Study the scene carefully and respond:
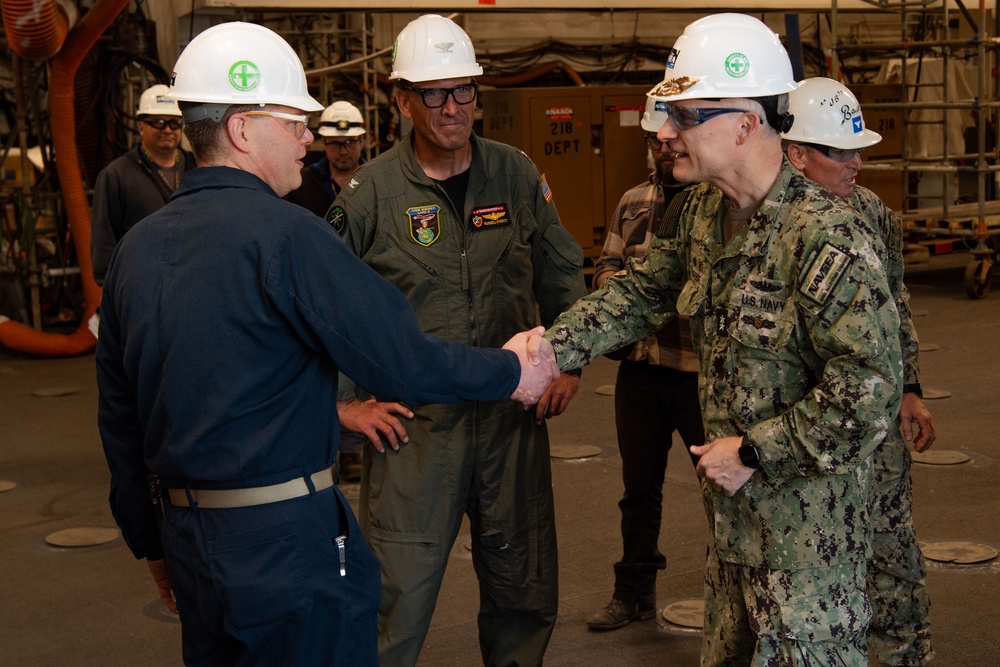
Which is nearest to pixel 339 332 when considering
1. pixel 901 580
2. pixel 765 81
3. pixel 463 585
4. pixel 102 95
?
pixel 765 81

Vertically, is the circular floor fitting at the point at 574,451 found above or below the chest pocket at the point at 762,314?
below

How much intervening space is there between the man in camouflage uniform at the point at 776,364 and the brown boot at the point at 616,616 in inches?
59.7

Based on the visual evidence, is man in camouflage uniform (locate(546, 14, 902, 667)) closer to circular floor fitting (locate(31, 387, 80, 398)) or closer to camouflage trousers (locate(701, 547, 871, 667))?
camouflage trousers (locate(701, 547, 871, 667))

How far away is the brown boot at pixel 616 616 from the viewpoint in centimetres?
426

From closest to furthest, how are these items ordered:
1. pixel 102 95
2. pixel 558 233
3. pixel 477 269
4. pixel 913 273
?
1. pixel 477 269
2. pixel 558 233
3. pixel 102 95
4. pixel 913 273

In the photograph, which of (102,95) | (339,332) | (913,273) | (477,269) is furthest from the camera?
(913,273)

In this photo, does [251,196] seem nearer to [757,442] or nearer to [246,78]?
[246,78]

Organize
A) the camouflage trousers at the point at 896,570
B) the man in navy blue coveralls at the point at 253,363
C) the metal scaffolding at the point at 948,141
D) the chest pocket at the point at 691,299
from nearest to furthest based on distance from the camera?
the man in navy blue coveralls at the point at 253,363 → the chest pocket at the point at 691,299 → the camouflage trousers at the point at 896,570 → the metal scaffolding at the point at 948,141

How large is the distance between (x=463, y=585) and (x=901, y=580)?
188 centimetres

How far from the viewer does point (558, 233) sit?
11.9ft

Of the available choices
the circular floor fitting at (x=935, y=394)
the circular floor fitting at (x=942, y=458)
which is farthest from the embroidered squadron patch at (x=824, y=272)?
the circular floor fitting at (x=935, y=394)

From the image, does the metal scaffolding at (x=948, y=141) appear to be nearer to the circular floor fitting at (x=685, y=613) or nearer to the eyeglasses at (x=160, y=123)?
the eyeglasses at (x=160, y=123)

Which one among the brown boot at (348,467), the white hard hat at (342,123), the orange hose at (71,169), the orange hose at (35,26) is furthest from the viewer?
the orange hose at (71,169)

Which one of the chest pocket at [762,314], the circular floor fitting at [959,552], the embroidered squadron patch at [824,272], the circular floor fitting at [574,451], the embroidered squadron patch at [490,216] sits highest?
the embroidered squadron patch at [490,216]
